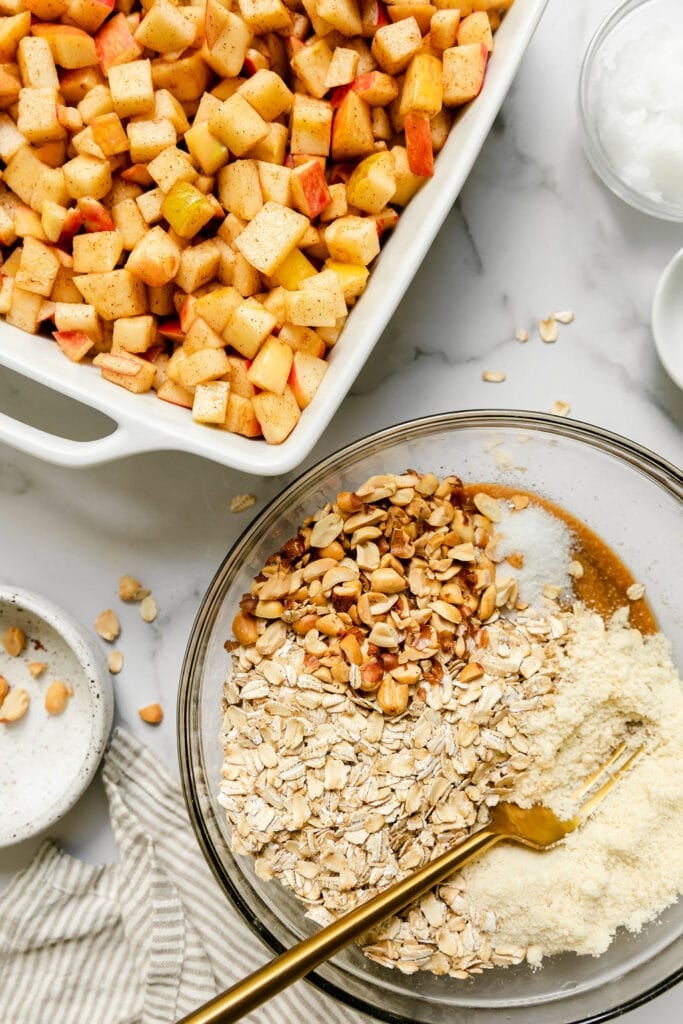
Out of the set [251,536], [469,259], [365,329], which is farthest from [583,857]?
[469,259]

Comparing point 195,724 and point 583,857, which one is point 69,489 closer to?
point 195,724

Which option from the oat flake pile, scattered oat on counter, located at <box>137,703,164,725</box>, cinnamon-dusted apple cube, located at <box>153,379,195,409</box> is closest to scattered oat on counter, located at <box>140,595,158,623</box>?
scattered oat on counter, located at <box>137,703,164,725</box>

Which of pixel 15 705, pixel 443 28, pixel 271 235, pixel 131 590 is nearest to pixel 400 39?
pixel 443 28

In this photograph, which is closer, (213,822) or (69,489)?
(213,822)

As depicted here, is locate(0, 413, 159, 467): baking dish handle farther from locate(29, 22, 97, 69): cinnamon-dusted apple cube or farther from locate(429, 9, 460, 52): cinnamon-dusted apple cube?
locate(429, 9, 460, 52): cinnamon-dusted apple cube

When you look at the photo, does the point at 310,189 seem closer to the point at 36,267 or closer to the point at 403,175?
the point at 403,175

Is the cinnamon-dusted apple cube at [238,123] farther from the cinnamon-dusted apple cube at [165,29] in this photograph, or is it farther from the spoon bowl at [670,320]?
the spoon bowl at [670,320]
